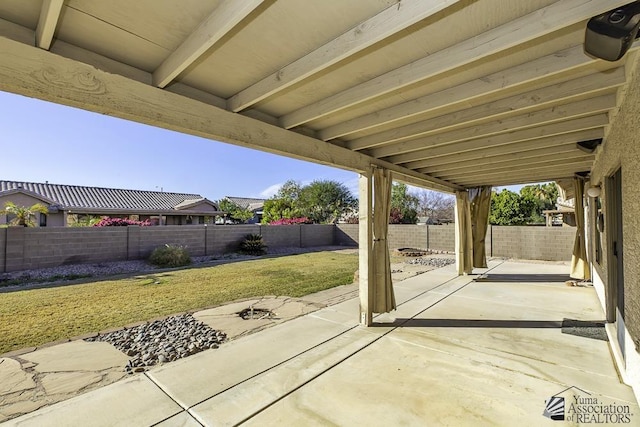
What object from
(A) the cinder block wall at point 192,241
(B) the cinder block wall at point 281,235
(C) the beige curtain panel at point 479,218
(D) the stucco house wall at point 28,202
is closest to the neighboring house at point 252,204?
(B) the cinder block wall at point 281,235

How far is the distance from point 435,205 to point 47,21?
33737 millimetres

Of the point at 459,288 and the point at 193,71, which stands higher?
the point at 193,71

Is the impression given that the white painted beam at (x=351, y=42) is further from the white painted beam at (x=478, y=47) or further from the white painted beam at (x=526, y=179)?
the white painted beam at (x=526, y=179)

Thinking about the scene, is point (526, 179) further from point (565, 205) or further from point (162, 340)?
point (565, 205)

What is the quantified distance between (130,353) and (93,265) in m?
7.70

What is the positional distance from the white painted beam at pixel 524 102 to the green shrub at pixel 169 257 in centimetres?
904

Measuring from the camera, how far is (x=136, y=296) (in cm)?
622

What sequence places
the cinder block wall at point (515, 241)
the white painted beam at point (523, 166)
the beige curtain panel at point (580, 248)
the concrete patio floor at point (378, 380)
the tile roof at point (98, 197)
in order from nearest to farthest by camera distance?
the concrete patio floor at point (378, 380)
the white painted beam at point (523, 166)
the beige curtain panel at point (580, 248)
the cinder block wall at point (515, 241)
the tile roof at point (98, 197)

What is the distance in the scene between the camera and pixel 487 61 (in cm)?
218

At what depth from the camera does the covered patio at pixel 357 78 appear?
65.3 inches

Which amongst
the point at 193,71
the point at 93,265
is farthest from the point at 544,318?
the point at 93,265

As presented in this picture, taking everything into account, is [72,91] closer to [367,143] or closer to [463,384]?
[367,143]

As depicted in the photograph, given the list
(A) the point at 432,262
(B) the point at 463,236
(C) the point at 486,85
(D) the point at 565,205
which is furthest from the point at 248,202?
(C) the point at 486,85

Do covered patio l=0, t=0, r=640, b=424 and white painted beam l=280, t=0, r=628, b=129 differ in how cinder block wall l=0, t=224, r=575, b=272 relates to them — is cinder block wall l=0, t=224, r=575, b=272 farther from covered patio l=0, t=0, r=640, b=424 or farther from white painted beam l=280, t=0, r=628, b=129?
white painted beam l=280, t=0, r=628, b=129
